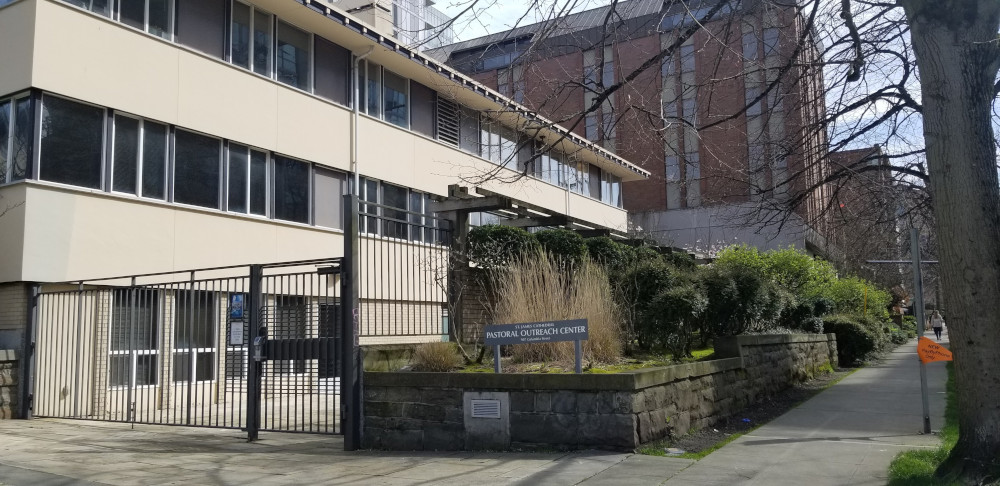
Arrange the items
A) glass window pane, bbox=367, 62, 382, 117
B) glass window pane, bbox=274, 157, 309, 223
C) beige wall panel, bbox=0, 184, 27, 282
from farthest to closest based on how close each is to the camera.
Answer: glass window pane, bbox=367, 62, 382, 117, glass window pane, bbox=274, 157, 309, 223, beige wall panel, bbox=0, 184, 27, 282

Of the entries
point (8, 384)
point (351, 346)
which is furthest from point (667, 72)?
point (8, 384)

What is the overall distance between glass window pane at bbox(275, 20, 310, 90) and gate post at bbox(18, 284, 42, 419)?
24.1 feet

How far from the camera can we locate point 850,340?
21.6m

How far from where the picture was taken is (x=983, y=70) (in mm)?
6738

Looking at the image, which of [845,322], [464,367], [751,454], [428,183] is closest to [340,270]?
[464,367]

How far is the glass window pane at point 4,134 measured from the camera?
13.3 m

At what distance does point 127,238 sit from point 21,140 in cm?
225

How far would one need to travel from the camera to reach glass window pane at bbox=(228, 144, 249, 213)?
54.2ft

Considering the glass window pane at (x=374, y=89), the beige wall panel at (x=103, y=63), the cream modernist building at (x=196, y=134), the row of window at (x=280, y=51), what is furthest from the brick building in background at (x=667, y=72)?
the glass window pane at (x=374, y=89)

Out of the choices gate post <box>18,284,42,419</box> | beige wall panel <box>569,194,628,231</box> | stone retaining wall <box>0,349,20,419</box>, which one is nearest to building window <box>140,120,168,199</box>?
gate post <box>18,284,42,419</box>

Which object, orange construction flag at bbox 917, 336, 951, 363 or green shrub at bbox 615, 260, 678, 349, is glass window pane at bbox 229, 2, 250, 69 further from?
orange construction flag at bbox 917, 336, 951, 363

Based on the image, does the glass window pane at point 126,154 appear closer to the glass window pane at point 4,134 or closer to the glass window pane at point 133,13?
the glass window pane at point 4,134

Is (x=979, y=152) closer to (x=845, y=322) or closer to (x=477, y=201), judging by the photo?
(x=477, y=201)

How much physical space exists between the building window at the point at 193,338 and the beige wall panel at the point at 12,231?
2458 mm
